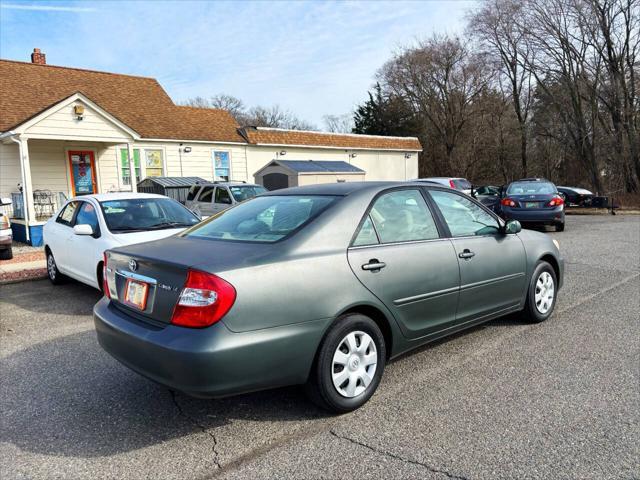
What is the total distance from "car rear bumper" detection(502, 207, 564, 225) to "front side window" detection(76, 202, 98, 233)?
1101 cm

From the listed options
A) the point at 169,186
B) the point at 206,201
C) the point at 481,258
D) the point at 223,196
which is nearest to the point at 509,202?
the point at 223,196

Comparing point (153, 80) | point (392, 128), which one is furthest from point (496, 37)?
point (153, 80)

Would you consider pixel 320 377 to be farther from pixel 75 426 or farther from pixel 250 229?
pixel 75 426

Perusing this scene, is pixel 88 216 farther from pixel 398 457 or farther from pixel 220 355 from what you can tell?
pixel 398 457

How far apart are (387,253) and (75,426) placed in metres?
2.42

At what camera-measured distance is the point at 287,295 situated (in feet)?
9.80

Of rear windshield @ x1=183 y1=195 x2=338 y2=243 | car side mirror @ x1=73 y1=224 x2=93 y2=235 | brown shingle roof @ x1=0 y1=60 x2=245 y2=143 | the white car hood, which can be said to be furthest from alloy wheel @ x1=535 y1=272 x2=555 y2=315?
brown shingle roof @ x1=0 y1=60 x2=245 y2=143

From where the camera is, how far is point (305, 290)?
3.06 meters

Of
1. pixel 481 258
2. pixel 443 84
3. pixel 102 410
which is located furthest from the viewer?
pixel 443 84

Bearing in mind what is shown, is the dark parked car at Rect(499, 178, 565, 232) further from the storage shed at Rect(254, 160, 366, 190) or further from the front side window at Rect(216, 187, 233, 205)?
the front side window at Rect(216, 187, 233, 205)

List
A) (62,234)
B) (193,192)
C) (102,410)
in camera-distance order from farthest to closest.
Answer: (193,192), (62,234), (102,410)

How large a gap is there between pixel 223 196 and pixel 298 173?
6.68m

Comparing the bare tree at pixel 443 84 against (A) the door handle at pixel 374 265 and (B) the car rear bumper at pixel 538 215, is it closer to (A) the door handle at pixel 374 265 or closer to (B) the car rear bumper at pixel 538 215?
(B) the car rear bumper at pixel 538 215

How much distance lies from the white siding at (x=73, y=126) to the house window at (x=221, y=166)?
6189 mm
